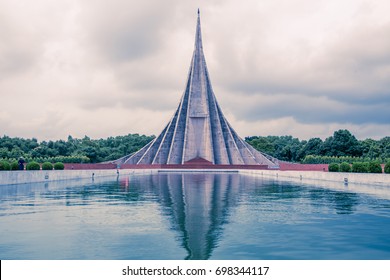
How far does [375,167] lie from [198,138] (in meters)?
36.5

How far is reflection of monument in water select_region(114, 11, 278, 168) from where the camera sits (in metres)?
49.3

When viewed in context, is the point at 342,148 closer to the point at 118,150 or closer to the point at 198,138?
the point at 198,138

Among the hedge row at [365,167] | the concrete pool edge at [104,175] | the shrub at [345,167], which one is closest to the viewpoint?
the concrete pool edge at [104,175]

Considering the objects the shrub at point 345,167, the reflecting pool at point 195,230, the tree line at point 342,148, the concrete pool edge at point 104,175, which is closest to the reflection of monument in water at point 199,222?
the reflecting pool at point 195,230

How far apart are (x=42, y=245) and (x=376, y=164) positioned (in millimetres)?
17401

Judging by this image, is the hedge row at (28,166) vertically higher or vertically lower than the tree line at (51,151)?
lower

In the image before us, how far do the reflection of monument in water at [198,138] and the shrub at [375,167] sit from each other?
26.1 meters

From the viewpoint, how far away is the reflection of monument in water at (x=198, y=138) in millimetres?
49344

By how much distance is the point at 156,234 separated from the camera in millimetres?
6527

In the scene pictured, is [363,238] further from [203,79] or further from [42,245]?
[203,79]

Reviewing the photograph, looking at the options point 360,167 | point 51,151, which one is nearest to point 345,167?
point 360,167

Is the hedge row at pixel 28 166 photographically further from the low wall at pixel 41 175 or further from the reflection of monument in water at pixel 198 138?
the reflection of monument in water at pixel 198 138

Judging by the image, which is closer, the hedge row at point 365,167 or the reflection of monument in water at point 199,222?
the reflection of monument in water at point 199,222
